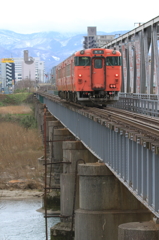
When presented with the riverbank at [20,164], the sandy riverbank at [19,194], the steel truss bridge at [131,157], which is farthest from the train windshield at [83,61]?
the steel truss bridge at [131,157]

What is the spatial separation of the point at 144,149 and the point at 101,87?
20.0 m

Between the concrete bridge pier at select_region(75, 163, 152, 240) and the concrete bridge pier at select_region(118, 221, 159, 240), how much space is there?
5.13 metres

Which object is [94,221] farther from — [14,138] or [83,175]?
[14,138]

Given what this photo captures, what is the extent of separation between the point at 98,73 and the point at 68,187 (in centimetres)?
940

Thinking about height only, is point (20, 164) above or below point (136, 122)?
below

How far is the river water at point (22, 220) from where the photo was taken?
25359mm

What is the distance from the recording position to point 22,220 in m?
28.6

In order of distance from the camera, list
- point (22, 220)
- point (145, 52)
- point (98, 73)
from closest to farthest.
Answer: point (22, 220) → point (98, 73) → point (145, 52)

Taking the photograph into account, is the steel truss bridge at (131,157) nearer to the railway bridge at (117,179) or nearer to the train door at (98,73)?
the railway bridge at (117,179)

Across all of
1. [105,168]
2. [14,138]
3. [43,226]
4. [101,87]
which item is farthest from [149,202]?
[14,138]

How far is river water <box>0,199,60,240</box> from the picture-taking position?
2536 cm

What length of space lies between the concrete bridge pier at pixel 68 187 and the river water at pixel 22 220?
3.01 m

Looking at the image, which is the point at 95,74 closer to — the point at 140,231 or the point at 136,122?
the point at 136,122

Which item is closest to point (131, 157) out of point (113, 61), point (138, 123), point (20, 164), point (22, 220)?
point (138, 123)
